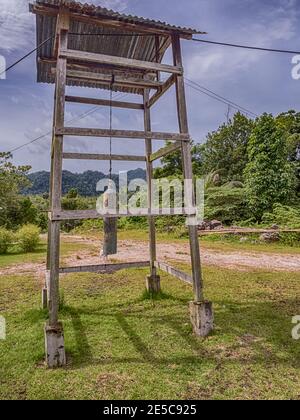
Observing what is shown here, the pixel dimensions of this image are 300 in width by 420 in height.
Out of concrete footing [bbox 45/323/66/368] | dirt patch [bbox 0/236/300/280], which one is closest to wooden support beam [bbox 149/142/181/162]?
concrete footing [bbox 45/323/66/368]

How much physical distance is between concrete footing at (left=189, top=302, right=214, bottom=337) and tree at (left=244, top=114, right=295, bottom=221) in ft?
53.0

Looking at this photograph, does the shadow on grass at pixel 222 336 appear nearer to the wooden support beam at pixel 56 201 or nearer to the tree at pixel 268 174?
the wooden support beam at pixel 56 201

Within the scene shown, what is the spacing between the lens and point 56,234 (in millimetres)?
4066

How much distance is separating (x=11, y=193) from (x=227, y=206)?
46.2ft

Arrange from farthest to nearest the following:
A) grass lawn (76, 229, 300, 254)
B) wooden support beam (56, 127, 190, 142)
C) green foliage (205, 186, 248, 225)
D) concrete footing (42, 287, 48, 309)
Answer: green foliage (205, 186, 248, 225), grass lawn (76, 229, 300, 254), concrete footing (42, 287, 48, 309), wooden support beam (56, 127, 190, 142)

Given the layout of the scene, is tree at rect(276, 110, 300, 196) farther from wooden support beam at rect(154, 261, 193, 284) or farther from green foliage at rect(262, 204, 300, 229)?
wooden support beam at rect(154, 261, 193, 284)

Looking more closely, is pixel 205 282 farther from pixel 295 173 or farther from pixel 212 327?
pixel 295 173

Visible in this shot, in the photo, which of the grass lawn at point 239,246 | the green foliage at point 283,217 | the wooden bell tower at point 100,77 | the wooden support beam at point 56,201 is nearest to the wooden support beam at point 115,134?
the wooden bell tower at point 100,77

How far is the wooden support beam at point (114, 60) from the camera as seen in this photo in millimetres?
4306

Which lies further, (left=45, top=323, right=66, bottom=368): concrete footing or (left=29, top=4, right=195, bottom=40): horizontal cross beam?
(left=29, top=4, right=195, bottom=40): horizontal cross beam

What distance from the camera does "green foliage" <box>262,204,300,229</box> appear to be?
1656 cm

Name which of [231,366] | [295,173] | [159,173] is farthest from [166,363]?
[159,173]
